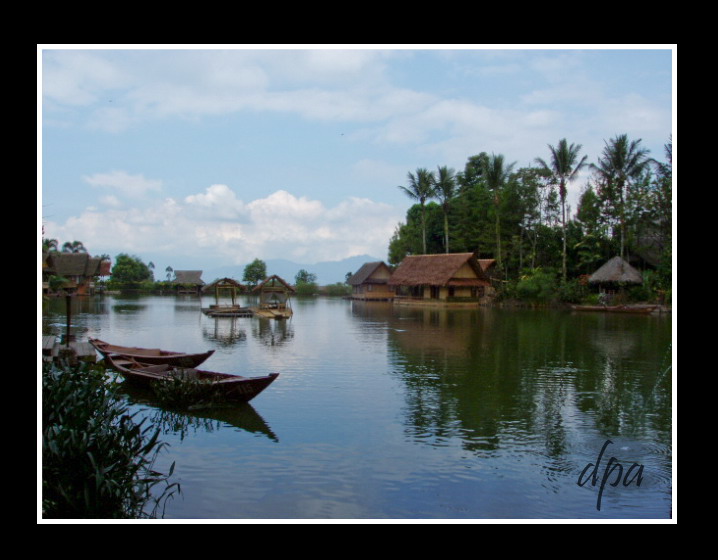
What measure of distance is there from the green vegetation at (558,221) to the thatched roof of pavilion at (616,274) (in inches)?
24.1

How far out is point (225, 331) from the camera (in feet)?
69.1

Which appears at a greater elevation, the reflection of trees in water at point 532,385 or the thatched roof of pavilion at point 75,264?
the thatched roof of pavilion at point 75,264

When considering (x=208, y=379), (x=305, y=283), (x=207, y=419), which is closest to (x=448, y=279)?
(x=305, y=283)

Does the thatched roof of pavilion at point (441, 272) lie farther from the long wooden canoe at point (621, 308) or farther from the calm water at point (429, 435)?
the calm water at point (429, 435)

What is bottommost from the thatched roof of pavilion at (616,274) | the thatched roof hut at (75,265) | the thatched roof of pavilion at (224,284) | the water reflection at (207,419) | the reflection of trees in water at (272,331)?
the water reflection at (207,419)

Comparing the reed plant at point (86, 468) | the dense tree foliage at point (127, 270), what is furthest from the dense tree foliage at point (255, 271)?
the reed plant at point (86, 468)

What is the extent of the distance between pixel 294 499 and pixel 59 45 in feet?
13.9

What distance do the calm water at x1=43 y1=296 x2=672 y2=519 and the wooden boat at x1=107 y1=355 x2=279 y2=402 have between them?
27cm

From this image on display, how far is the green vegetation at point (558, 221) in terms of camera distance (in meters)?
32.2

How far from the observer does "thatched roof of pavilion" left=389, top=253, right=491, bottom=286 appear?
35.5 m

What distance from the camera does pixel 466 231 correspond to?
42.4 m

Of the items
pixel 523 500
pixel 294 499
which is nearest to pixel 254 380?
pixel 294 499
